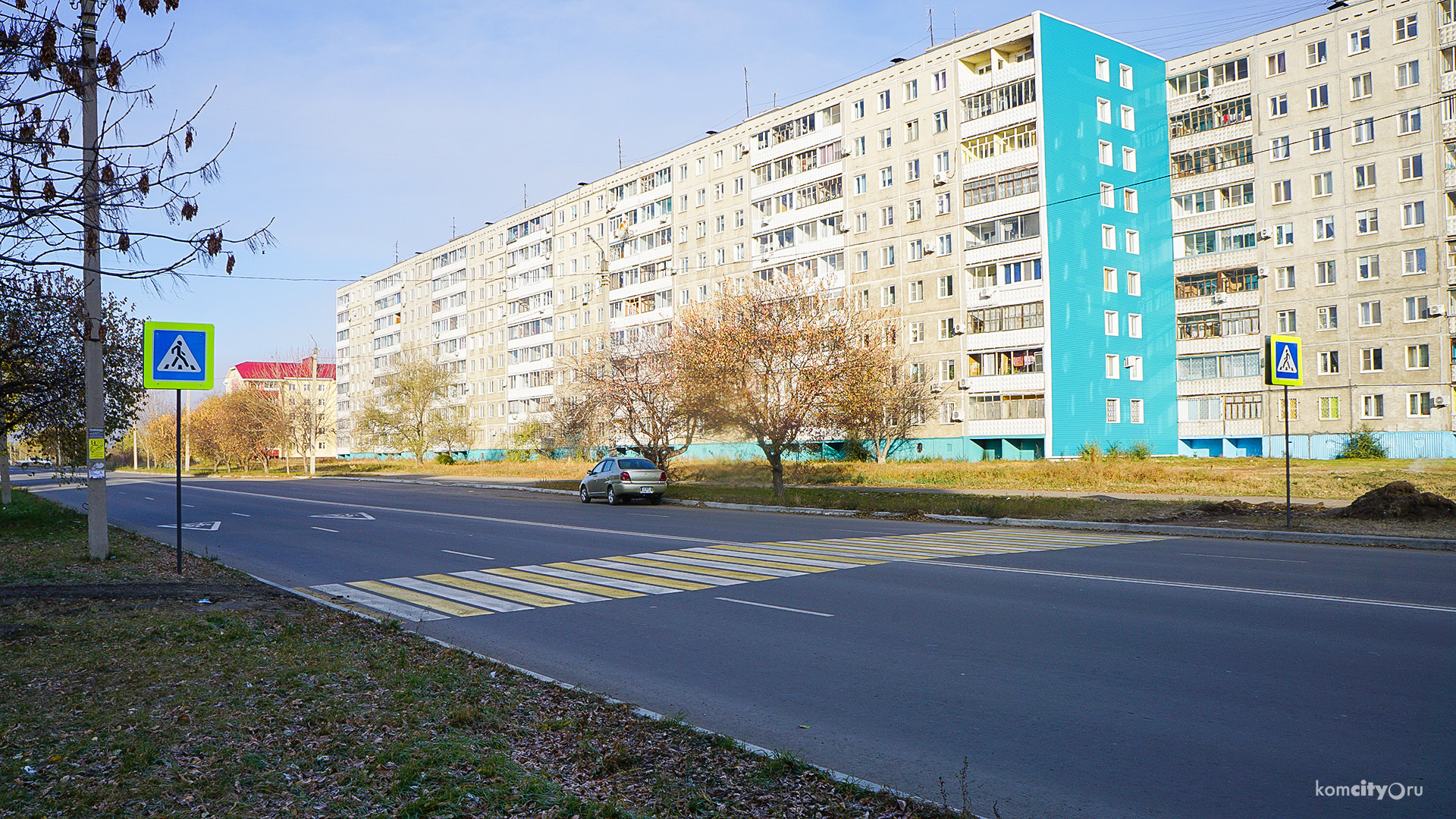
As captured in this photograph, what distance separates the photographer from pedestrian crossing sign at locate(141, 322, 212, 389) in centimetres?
1300

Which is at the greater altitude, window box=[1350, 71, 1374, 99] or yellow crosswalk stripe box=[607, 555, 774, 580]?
window box=[1350, 71, 1374, 99]

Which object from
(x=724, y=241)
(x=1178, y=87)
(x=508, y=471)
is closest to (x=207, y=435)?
(x=508, y=471)

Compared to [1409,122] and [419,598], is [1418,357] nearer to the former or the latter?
[1409,122]

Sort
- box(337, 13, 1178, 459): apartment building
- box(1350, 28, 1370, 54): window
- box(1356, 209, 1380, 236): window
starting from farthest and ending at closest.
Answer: box(337, 13, 1178, 459): apartment building → box(1356, 209, 1380, 236): window → box(1350, 28, 1370, 54): window

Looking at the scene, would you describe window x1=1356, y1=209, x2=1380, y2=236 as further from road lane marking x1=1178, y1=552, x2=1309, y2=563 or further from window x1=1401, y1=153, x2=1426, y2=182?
road lane marking x1=1178, y1=552, x2=1309, y2=563

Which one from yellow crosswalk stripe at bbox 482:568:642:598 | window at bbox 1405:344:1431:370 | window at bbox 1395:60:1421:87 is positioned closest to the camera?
yellow crosswalk stripe at bbox 482:568:642:598

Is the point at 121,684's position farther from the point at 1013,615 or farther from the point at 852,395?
the point at 852,395

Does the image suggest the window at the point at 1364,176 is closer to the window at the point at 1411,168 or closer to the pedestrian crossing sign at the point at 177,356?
the window at the point at 1411,168

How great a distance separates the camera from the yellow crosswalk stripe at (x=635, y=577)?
12.2 meters

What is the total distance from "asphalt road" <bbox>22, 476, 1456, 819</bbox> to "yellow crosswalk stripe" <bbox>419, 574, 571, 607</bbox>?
13cm

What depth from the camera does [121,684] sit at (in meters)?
6.61

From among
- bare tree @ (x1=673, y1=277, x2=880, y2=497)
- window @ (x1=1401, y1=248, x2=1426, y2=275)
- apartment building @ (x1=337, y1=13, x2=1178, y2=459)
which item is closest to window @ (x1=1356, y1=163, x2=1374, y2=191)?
window @ (x1=1401, y1=248, x2=1426, y2=275)

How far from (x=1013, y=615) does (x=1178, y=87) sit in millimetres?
55311

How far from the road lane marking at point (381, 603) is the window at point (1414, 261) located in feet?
170
